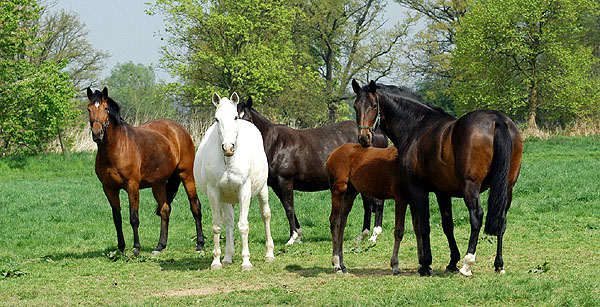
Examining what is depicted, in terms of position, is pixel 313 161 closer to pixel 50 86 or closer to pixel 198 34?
pixel 50 86

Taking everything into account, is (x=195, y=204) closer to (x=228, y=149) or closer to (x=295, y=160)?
(x=295, y=160)

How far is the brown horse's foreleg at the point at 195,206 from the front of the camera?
1133 cm

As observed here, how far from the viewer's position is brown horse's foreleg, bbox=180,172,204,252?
37.2 ft

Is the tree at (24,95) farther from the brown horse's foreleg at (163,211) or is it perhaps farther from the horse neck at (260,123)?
the horse neck at (260,123)

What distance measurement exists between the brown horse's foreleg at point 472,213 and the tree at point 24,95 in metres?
23.4

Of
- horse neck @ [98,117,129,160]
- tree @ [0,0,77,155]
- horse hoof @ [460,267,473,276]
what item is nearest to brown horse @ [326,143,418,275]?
horse hoof @ [460,267,473,276]

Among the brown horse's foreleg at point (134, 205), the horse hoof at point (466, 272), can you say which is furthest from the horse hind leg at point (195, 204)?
the horse hoof at point (466, 272)

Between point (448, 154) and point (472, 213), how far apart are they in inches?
28.0

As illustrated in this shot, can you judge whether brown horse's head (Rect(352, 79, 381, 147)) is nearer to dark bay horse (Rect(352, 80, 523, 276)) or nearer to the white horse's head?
dark bay horse (Rect(352, 80, 523, 276))

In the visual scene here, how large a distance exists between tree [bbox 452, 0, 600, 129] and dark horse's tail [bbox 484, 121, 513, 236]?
33.6 m

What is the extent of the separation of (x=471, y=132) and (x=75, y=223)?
377 inches

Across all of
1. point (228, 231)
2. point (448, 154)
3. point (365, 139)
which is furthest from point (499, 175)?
point (228, 231)

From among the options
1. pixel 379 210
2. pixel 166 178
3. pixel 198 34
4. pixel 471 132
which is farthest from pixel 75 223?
pixel 198 34

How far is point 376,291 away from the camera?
713 centimetres
